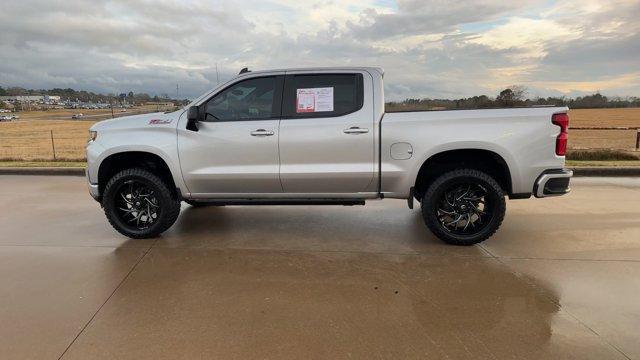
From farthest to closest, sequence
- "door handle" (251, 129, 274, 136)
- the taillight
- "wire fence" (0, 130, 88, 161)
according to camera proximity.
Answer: "wire fence" (0, 130, 88, 161), "door handle" (251, 129, 274, 136), the taillight

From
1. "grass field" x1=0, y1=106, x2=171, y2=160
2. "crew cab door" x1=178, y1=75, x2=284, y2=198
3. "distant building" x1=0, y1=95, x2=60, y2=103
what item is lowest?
"grass field" x1=0, y1=106, x2=171, y2=160

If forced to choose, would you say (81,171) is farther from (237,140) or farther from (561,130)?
(561,130)

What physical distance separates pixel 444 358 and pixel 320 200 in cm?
251

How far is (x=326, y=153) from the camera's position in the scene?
486 cm

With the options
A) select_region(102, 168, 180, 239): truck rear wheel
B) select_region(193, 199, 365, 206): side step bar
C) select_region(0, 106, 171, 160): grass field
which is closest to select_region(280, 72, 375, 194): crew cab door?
select_region(193, 199, 365, 206): side step bar

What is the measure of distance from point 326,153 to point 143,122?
2107mm

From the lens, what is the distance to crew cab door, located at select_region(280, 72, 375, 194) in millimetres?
4816

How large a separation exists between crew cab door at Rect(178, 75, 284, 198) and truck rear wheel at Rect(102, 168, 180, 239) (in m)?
0.35

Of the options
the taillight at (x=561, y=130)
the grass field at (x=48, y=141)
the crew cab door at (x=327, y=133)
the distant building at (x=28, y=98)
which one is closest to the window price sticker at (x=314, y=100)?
the crew cab door at (x=327, y=133)

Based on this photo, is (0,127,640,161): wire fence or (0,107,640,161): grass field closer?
(0,127,640,161): wire fence

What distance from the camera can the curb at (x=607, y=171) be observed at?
29.2ft

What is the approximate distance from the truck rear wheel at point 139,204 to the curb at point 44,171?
5385mm

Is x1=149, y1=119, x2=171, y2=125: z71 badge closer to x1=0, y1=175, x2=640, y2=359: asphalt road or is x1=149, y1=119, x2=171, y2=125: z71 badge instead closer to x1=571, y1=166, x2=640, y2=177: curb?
x1=0, y1=175, x2=640, y2=359: asphalt road

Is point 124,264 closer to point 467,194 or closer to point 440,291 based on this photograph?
point 440,291
